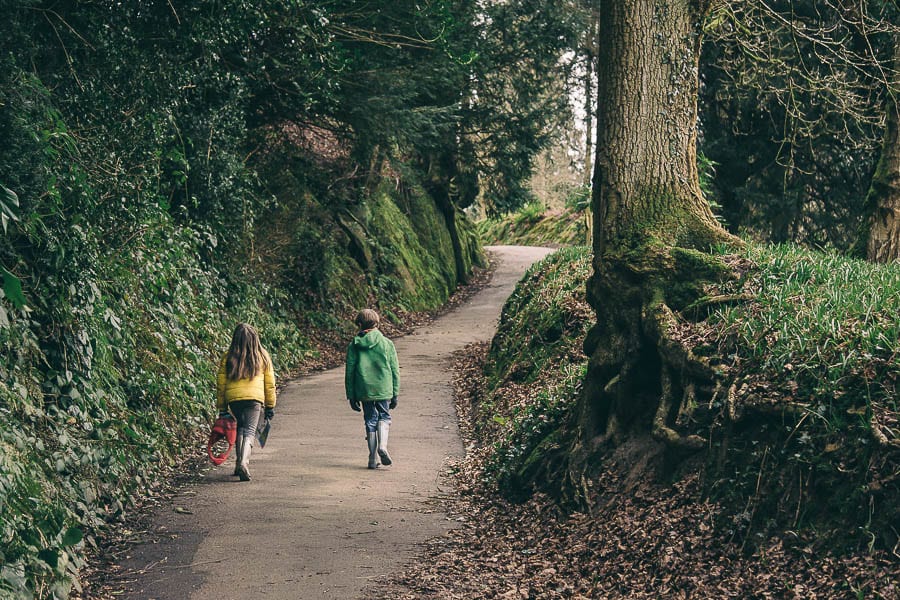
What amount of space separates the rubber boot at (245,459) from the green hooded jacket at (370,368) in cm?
130

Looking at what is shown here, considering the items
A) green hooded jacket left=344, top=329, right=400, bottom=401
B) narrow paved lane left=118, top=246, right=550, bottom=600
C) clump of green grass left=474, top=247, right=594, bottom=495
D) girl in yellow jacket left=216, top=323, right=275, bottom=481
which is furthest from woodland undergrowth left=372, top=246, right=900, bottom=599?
girl in yellow jacket left=216, top=323, right=275, bottom=481

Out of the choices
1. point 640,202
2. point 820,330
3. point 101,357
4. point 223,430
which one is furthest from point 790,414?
point 101,357

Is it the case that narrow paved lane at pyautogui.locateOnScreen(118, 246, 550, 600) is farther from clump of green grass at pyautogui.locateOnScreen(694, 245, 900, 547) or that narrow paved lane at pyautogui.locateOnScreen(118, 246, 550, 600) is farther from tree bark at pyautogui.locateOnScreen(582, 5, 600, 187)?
tree bark at pyautogui.locateOnScreen(582, 5, 600, 187)

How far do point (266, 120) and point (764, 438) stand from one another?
13619 mm

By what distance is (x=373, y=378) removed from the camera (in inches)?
400

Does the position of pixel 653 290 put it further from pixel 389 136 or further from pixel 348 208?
pixel 348 208

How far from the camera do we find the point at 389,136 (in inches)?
688

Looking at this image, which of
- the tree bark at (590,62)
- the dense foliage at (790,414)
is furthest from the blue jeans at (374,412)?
the tree bark at (590,62)

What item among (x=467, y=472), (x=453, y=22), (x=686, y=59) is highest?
(x=453, y=22)

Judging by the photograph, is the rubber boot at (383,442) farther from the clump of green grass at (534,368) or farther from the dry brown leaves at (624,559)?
the dry brown leaves at (624,559)

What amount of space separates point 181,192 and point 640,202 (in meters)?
9.11

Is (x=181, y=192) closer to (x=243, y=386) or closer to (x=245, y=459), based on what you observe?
(x=243, y=386)

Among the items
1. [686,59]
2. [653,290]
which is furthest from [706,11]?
[653,290]

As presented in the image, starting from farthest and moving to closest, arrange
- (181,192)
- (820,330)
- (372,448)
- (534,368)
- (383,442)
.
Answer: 1. (181,192)
2. (534,368)
3. (383,442)
4. (372,448)
5. (820,330)
